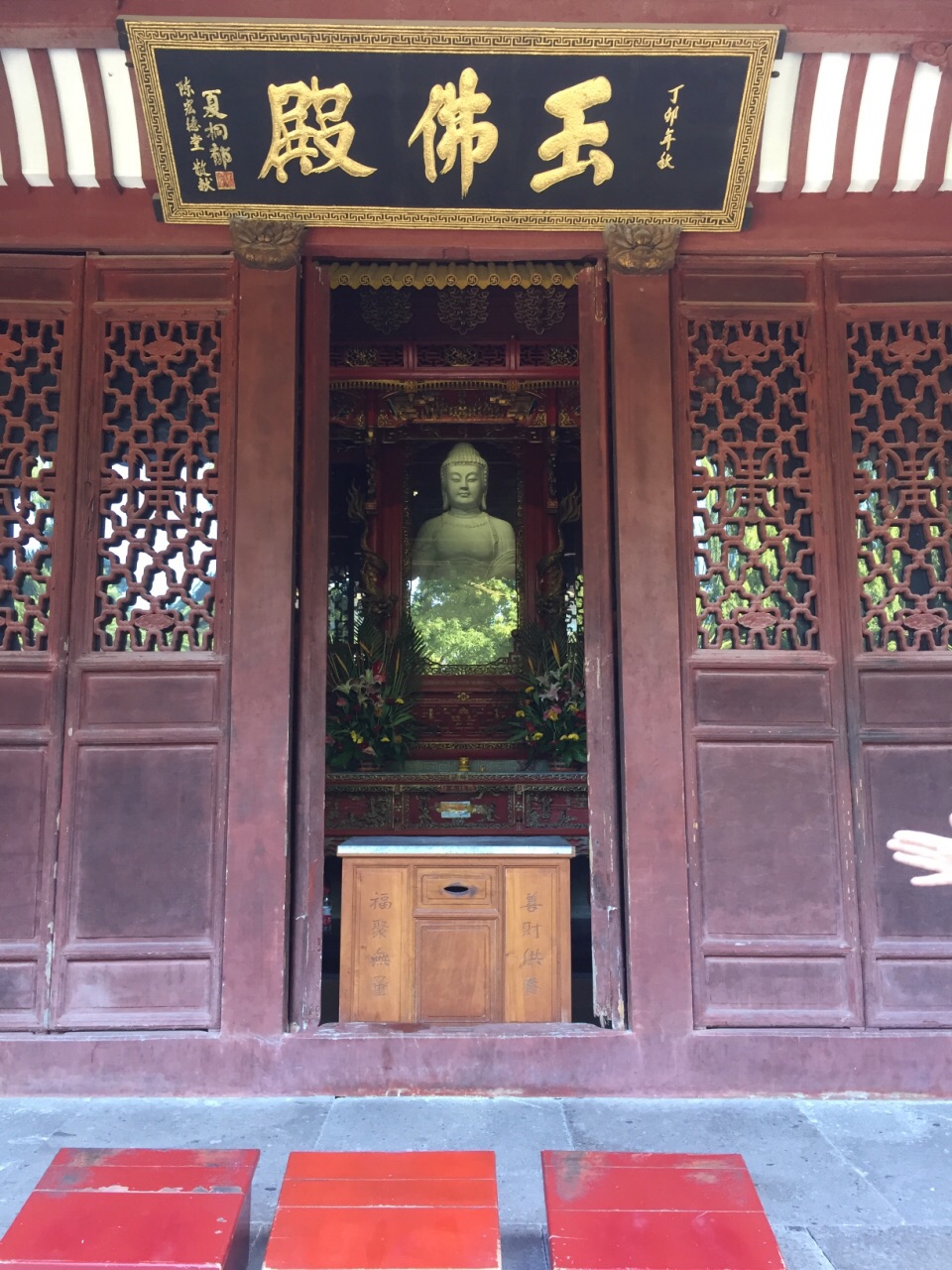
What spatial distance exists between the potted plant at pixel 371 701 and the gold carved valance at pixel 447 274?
2627mm

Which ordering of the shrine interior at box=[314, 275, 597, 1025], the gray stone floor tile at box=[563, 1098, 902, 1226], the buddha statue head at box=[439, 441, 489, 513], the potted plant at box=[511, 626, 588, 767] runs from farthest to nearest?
the buddha statue head at box=[439, 441, 489, 513] → the potted plant at box=[511, 626, 588, 767] → the shrine interior at box=[314, 275, 597, 1025] → the gray stone floor tile at box=[563, 1098, 902, 1226]

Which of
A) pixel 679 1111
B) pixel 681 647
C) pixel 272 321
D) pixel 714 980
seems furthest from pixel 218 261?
pixel 679 1111

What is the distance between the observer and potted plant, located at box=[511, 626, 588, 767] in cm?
613

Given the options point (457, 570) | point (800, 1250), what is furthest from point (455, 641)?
point (800, 1250)

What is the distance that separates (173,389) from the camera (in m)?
3.95

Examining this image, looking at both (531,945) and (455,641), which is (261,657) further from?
(455,641)

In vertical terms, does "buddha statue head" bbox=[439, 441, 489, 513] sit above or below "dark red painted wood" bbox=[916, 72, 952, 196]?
below

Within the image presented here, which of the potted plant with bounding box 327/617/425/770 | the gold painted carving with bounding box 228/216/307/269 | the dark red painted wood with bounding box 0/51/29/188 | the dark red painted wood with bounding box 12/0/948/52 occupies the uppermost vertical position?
the dark red painted wood with bounding box 12/0/948/52

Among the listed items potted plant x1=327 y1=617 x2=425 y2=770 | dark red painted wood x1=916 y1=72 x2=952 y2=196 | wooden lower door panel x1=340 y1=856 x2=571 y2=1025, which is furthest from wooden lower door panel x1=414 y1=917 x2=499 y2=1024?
dark red painted wood x1=916 y1=72 x2=952 y2=196

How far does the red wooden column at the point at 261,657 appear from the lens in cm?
362

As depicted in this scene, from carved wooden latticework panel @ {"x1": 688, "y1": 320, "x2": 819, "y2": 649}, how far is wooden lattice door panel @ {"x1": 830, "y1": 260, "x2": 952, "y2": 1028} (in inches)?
6.1

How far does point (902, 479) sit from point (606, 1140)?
2715 mm

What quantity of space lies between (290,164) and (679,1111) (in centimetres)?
373

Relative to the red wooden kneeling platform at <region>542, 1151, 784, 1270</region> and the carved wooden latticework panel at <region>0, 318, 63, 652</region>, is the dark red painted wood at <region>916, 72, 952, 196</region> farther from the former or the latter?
the red wooden kneeling platform at <region>542, 1151, 784, 1270</region>
